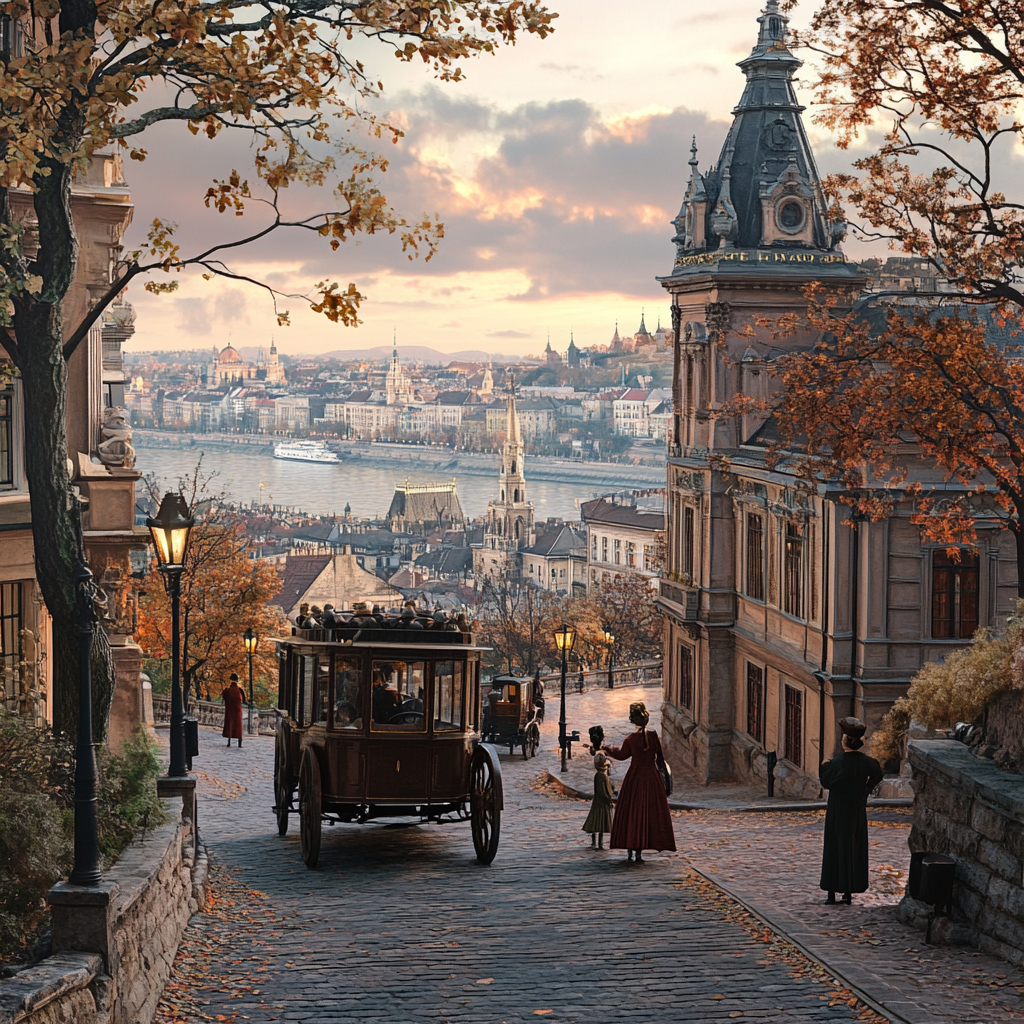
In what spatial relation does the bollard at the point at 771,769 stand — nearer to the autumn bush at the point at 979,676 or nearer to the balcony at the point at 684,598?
the balcony at the point at 684,598

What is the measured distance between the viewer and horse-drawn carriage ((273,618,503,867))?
14016mm

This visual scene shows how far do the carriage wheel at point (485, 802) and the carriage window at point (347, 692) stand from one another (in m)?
1.26

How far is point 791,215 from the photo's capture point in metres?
35.9

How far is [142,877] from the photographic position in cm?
891

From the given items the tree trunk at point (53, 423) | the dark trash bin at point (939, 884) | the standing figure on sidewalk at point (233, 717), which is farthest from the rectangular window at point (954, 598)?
the tree trunk at point (53, 423)

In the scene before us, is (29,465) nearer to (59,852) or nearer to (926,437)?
(59,852)

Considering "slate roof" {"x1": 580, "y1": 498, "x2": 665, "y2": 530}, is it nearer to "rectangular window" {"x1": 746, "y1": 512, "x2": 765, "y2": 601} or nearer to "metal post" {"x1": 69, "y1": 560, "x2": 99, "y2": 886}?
"rectangular window" {"x1": 746, "y1": 512, "x2": 765, "y2": 601}

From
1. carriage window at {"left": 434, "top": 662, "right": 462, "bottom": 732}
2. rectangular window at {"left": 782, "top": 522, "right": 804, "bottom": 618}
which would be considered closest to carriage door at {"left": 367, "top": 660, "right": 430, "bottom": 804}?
carriage window at {"left": 434, "top": 662, "right": 462, "bottom": 732}

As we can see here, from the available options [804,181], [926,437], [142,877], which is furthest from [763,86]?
[142,877]

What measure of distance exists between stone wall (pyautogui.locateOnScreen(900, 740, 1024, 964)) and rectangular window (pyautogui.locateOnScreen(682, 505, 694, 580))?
25966 mm

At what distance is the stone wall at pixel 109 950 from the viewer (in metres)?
6.92

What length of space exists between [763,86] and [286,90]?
2804 centimetres

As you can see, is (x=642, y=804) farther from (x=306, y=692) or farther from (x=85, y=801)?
(x=85, y=801)

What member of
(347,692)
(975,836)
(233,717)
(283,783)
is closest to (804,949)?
(975,836)
